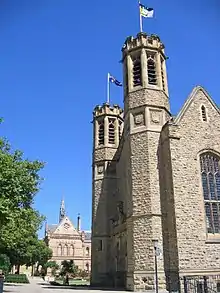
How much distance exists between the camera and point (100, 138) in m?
40.5

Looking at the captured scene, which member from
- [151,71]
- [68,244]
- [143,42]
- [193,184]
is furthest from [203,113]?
[68,244]

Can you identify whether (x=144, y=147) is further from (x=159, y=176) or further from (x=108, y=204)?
(x=108, y=204)

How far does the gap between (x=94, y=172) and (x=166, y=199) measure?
50.1ft

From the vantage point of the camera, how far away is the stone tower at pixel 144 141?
23.7m

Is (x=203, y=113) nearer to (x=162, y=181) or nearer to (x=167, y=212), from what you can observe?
(x=162, y=181)

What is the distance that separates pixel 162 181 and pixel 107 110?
684 inches

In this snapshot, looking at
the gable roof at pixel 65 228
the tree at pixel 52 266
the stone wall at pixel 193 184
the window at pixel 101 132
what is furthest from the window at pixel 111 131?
the gable roof at pixel 65 228

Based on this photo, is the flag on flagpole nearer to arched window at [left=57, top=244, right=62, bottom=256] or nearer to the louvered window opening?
the louvered window opening

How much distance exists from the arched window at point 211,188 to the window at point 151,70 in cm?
763

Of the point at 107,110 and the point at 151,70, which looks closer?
the point at 151,70

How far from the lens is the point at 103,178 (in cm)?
3819

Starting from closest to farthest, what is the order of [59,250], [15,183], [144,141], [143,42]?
1. [15,183]
2. [144,141]
3. [143,42]
4. [59,250]

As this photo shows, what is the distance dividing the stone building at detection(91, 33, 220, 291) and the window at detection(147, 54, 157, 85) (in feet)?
0.28

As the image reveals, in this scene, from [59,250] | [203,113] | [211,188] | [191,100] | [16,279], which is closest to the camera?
[211,188]
